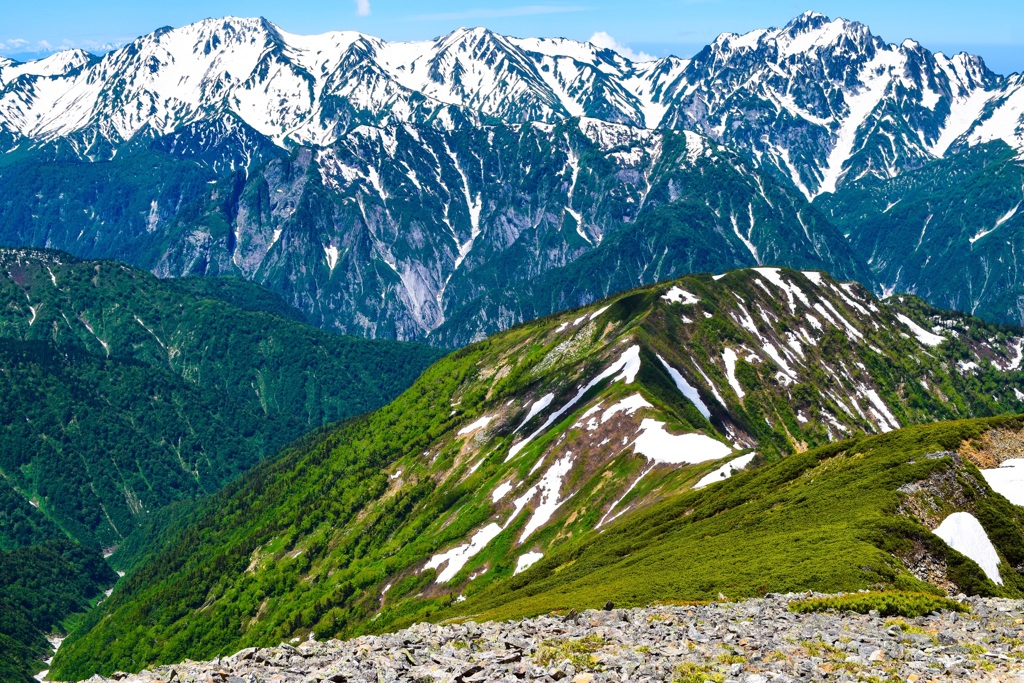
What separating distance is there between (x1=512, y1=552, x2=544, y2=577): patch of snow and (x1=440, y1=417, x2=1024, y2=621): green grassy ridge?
24.7 m

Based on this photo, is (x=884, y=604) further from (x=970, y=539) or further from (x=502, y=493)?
(x=502, y=493)

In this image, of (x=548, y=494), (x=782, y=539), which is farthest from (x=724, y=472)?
(x=782, y=539)

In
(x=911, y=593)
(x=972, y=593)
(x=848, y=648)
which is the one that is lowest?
(x=972, y=593)

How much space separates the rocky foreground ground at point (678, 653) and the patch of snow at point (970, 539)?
1752 cm

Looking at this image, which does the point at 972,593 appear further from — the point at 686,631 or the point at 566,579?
the point at 566,579

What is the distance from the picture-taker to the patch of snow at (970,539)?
83.2 m

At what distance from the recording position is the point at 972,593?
7888 centimetres

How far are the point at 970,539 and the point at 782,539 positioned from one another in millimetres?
16479

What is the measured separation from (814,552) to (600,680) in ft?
145

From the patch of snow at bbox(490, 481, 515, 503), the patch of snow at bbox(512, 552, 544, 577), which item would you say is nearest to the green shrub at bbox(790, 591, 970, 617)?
the patch of snow at bbox(512, 552, 544, 577)

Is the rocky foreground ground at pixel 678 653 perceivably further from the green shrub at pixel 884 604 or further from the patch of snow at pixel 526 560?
the patch of snow at pixel 526 560

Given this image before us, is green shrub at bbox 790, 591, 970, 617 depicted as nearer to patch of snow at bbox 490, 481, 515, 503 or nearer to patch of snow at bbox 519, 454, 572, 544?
patch of snow at bbox 519, 454, 572, 544

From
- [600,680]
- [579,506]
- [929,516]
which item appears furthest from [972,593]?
[579,506]

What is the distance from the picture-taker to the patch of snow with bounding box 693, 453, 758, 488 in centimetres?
14038
